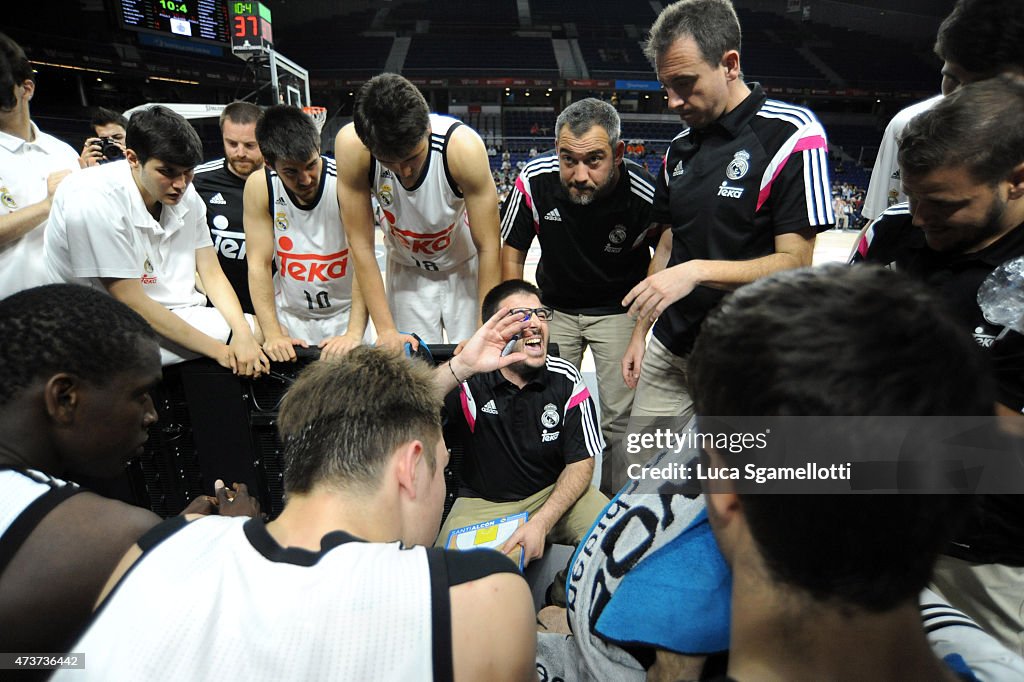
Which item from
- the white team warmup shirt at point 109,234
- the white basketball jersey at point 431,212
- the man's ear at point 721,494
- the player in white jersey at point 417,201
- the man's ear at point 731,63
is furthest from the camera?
the white basketball jersey at point 431,212

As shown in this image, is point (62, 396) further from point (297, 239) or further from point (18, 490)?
point (297, 239)

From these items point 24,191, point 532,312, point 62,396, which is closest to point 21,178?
point 24,191

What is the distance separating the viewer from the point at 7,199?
256cm

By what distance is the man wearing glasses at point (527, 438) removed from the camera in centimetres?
230

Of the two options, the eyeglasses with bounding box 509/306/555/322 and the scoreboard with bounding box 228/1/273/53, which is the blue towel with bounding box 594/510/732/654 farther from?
the scoreboard with bounding box 228/1/273/53

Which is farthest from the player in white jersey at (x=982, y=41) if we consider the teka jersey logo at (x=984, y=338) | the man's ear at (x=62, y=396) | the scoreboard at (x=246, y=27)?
the scoreboard at (x=246, y=27)

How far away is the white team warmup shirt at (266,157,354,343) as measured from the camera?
118 inches

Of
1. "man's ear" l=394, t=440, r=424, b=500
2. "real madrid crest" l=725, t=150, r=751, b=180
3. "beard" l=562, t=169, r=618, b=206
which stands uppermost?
"real madrid crest" l=725, t=150, r=751, b=180

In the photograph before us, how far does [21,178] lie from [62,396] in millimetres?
2094

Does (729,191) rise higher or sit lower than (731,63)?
lower

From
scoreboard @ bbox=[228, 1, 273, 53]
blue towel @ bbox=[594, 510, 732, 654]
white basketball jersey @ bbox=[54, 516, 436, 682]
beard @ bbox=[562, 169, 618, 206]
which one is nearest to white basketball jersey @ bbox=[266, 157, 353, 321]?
beard @ bbox=[562, 169, 618, 206]

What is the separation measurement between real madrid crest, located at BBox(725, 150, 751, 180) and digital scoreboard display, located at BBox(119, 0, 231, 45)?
42.4 ft

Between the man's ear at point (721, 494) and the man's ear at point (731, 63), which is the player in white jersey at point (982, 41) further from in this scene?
the man's ear at point (721, 494)

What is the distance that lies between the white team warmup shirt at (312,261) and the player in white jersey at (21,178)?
38.4 inches
